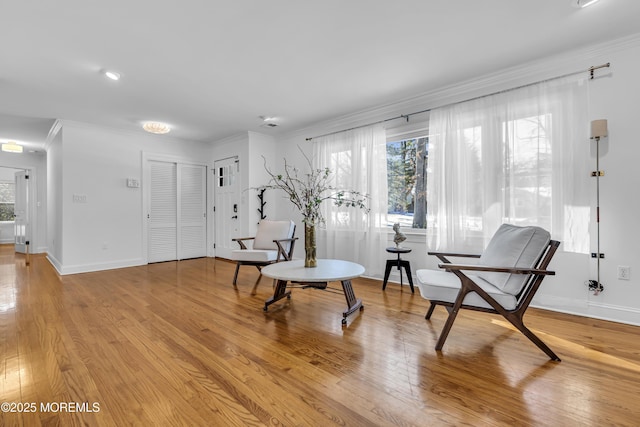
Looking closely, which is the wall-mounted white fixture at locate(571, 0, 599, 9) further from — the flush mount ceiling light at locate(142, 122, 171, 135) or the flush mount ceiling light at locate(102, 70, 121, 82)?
the flush mount ceiling light at locate(142, 122, 171, 135)

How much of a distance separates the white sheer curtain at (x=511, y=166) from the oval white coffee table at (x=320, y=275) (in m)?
1.32

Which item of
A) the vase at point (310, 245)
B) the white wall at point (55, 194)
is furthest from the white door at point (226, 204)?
the vase at point (310, 245)

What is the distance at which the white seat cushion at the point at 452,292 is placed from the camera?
208cm

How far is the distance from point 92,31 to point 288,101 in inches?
87.1

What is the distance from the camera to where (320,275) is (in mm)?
2703

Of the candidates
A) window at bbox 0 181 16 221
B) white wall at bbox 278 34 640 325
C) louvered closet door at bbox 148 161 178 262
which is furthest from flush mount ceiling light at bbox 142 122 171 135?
window at bbox 0 181 16 221

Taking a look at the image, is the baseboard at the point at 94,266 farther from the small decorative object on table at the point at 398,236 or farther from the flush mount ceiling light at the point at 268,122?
the small decorative object on table at the point at 398,236

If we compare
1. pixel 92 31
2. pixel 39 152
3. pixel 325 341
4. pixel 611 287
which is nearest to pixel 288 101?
pixel 92 31

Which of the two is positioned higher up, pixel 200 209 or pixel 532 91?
pixel 532 91

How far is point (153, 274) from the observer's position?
4.80 m

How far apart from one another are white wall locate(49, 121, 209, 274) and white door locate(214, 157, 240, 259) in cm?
123

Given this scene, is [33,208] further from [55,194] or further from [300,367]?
[300,367]

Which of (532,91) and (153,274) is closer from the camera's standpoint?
(532,91)

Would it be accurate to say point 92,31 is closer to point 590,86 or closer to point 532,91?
point 532,91
